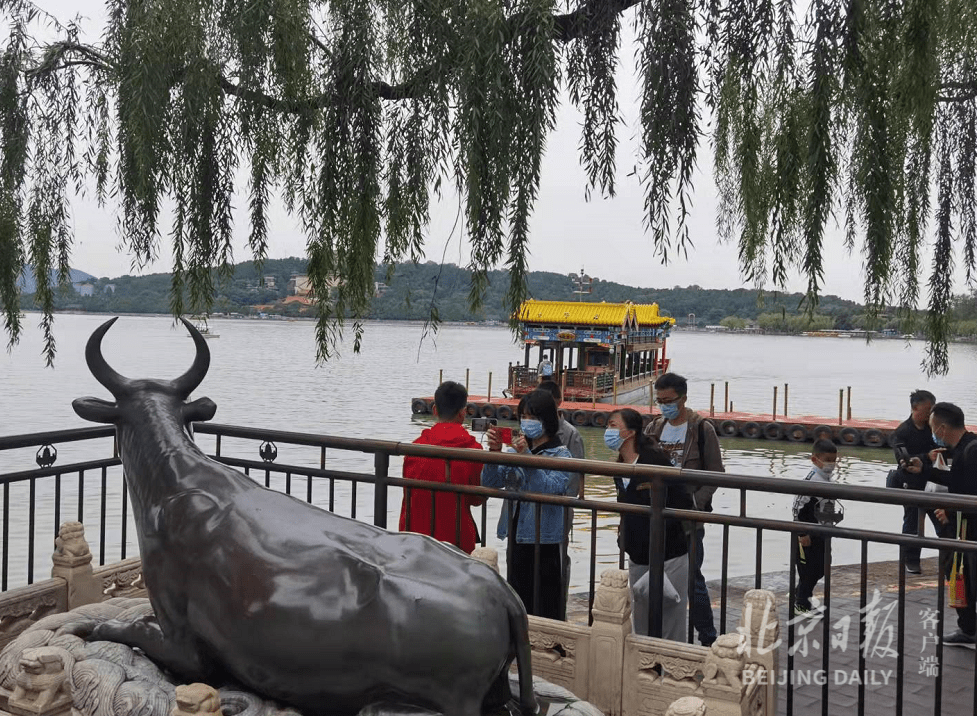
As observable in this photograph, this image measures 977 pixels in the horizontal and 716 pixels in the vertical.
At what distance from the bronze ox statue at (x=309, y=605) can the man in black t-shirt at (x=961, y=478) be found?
4.14 meters

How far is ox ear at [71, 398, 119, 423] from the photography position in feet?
10.9

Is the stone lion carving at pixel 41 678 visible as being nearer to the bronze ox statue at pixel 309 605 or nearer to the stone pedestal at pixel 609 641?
the bronze ox statue at pixel 309 605

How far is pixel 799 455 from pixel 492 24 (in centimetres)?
2730

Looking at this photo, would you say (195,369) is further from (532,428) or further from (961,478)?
(961,478)

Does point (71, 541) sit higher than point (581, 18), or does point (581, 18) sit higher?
point (581, 18)

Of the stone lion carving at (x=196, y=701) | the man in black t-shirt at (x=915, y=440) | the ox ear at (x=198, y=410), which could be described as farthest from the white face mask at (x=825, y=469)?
the stone lion carving at (x=196, y=701)

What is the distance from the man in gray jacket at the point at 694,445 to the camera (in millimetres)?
5672

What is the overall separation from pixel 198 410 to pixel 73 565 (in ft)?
4.76

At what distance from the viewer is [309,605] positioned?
9.30 ft

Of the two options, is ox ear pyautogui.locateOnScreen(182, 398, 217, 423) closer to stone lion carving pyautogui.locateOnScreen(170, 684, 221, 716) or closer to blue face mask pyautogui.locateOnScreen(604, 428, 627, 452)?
stone lion carving pyautogui.locateOnScreen(170, 684, 221, 716)

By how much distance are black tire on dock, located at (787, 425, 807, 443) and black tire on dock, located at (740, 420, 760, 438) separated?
105cm

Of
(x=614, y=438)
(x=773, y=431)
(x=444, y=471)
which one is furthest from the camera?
(x=773, y=431)

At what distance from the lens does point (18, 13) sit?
4.58 m

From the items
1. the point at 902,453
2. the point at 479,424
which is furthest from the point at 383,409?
the point at 902,453
